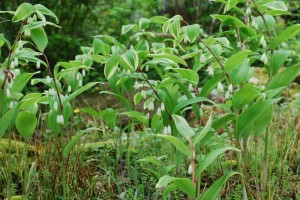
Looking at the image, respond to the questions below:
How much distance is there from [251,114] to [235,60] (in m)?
0.25

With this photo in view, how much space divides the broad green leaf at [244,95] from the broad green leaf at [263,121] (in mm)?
132

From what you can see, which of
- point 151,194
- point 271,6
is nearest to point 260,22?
point 271,6

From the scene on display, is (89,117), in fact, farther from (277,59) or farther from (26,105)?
(277,59)

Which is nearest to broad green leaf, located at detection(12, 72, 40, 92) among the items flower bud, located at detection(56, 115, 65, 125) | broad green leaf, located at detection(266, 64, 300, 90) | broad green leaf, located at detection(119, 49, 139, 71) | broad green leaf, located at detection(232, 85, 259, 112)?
flower bud, located at detection(56, 115, 65, 125)

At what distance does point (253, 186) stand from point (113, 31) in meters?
4.57

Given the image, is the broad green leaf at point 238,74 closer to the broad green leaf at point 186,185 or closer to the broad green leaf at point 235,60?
the broad green leaf at point 235,60

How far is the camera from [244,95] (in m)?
2.11

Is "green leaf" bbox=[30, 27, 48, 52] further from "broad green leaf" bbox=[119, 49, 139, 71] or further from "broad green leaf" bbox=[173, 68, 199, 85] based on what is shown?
"broad green leaf" bbox=[173, 68, 199, 85]

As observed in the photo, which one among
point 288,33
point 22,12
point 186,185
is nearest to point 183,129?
point 186,185

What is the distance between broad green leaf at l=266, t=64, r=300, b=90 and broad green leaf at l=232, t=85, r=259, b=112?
23 cm

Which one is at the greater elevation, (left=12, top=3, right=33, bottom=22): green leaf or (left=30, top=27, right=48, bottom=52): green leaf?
(left=12, top=3, right=33, bottom=22): green leaf

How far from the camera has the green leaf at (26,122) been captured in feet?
8.07

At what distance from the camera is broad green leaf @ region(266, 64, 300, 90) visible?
7.32 feet

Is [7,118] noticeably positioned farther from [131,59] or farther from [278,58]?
[278,58]
